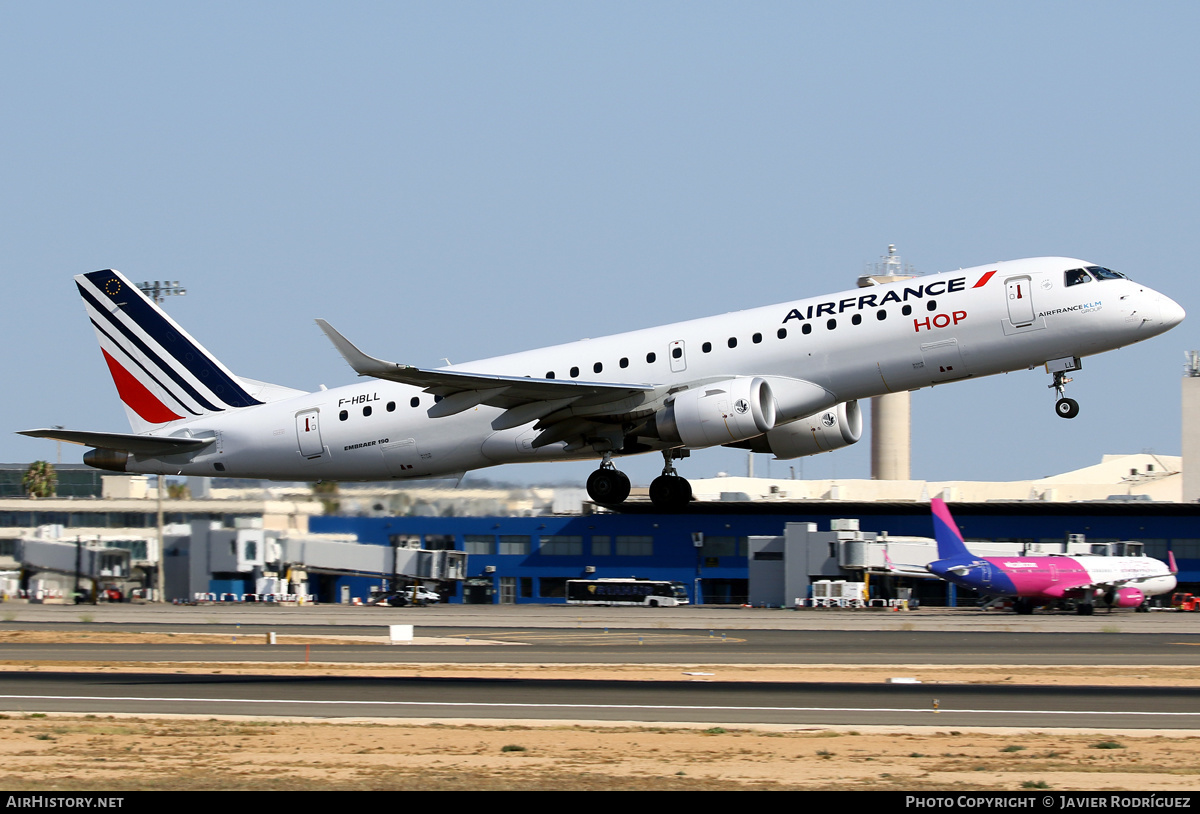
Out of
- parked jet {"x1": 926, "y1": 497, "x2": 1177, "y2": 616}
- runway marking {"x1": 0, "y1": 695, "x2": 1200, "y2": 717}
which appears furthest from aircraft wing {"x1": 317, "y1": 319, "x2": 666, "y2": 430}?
parked jet {"x1": 926, "y1": 497, "x2": 1177, "y2": 616}

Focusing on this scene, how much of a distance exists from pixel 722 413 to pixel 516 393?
16.4 feet

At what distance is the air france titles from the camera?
31.4 meters

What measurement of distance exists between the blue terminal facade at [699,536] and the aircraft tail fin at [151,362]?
3589 centimetres

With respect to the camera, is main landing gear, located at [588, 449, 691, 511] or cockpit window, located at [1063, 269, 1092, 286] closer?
cockpit window, located at [1063, 269, 1092, 286]

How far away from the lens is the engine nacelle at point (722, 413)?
32125 mm

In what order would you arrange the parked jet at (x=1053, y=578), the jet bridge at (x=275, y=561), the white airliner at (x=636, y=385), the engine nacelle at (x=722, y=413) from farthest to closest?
1. the jet bridge at (x=275, y=561)
2. the parked jet at (x=1053, y=578)
3. the engine nacelle at (x=722, y=413)
4. the white airliner at (x=636, y=385)

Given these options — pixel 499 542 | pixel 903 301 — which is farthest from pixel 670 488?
pixel 499 542

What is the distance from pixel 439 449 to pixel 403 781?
1899cm

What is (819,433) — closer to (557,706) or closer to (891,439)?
(557,706)

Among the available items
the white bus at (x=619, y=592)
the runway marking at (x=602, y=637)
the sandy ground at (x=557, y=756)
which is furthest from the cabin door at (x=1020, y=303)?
the white bus at (x=619, y=592)

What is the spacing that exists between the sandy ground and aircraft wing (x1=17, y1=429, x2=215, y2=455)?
13128 millimetres

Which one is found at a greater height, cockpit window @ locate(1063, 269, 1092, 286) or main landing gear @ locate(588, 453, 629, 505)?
cockpit window @ locate(1063, 269, 1092, 286)

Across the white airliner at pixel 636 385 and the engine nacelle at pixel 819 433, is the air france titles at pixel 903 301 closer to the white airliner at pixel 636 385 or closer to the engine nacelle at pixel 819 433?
the white airliner at pixel 636 385

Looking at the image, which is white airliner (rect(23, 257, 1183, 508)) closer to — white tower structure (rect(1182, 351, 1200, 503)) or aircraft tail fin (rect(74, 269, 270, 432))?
aircraft tail fin (rect(74, 269, 270, 432))
